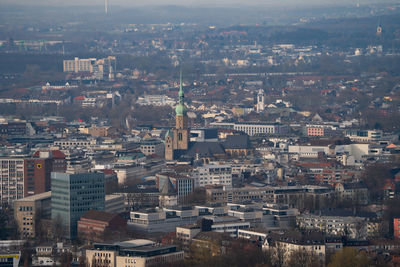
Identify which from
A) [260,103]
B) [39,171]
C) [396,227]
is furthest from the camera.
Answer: [260,103]

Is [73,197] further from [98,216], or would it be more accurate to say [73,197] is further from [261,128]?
[261,128]

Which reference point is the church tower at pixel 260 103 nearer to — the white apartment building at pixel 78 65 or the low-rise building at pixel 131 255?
the white apartment building at pixel 78 65

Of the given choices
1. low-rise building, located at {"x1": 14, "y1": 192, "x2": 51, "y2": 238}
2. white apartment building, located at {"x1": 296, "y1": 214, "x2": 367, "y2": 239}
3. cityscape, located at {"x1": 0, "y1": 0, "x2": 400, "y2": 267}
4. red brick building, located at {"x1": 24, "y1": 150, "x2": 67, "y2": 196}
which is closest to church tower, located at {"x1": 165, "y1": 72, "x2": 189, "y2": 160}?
cityscape, located at {"x1": 0, "y1": 0, "x2": 400, "y2": 267}

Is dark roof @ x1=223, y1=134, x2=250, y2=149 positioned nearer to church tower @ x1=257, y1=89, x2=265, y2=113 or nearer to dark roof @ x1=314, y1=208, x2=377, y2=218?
dark roof @ x1=314, y1=208, x2=377, y2=218

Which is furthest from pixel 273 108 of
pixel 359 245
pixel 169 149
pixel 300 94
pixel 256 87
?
pixel 359 245

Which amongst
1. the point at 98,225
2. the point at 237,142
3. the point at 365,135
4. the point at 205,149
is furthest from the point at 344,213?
the point at 365,135

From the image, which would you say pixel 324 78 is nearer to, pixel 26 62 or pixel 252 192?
pixel 26 62
